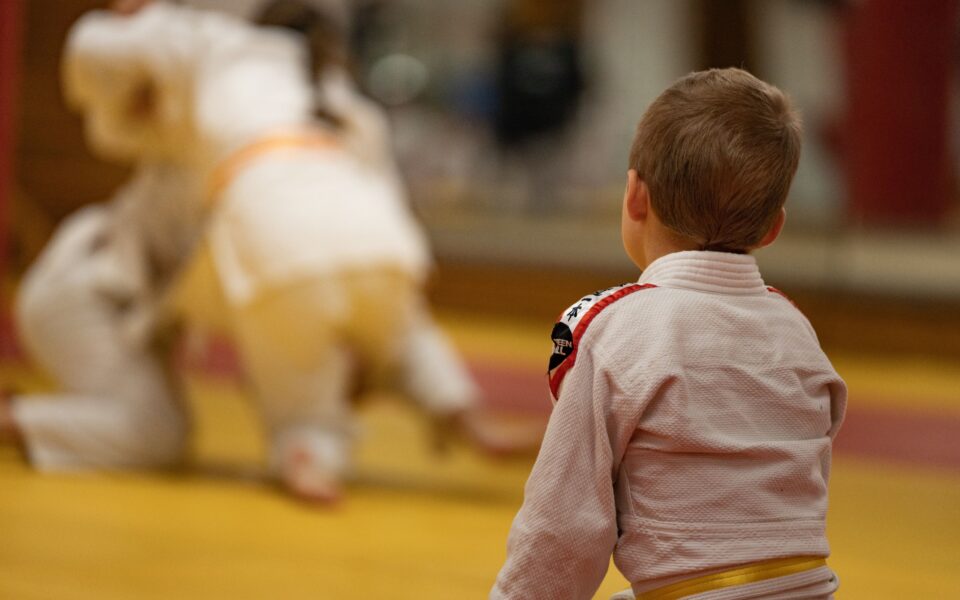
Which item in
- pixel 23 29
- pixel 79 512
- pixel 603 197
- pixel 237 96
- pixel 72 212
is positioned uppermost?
pixel 23 29

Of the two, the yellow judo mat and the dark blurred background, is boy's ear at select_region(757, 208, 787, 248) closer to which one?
the yellow judo mat

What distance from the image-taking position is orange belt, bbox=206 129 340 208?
185cm

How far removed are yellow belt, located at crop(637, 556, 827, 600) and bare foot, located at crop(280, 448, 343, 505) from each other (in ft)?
3.38

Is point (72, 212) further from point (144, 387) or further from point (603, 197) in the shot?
point (603, 197)

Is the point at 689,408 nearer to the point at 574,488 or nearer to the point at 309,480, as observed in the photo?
the point at 574,488

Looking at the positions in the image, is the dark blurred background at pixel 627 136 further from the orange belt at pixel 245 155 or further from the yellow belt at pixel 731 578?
the yellow belt at pixel 731 578

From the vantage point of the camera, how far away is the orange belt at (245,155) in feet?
6.08

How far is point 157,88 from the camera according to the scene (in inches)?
75.5

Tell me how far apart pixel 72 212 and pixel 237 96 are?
Answer: 449mm

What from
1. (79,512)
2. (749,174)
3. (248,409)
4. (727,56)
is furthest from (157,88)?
(727,56)

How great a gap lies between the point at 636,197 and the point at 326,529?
39.1 inches

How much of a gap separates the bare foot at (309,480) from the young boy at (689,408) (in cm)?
100

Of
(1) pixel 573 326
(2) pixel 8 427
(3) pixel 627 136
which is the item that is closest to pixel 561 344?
(1) pixel 573 326

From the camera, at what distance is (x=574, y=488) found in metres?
0.78
